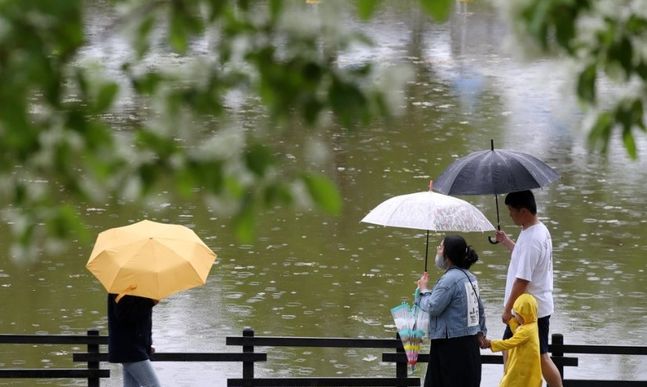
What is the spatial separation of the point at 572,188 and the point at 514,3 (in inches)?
579

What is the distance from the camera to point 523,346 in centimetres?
886

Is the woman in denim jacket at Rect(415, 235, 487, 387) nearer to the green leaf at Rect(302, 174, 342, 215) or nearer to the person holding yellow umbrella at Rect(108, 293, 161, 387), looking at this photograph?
the person holding yellow umbrella at Rect(108, 293, 161, 387)

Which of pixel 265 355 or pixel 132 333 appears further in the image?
pixel 265 355

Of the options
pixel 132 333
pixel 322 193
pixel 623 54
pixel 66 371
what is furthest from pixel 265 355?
pixel 322 193

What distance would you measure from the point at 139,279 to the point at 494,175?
8.22ft

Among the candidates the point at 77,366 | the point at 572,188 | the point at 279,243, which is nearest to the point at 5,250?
the point at 279,243

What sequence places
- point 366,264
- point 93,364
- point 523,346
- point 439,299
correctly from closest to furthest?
point 439,299 < point 523,346 < point 93,364 < point 366,264

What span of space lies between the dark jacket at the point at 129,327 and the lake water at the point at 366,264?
2500mm

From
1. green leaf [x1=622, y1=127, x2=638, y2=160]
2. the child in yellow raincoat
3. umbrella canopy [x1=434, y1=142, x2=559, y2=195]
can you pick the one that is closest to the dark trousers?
the child in yellow raincoat

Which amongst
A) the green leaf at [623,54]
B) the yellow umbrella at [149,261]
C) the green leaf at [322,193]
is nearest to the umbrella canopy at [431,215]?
the yellow umbrella at [149,261]

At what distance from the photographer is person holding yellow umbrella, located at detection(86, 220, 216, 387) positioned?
29.3ft

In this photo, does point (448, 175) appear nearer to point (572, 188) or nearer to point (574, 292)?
point (574, 292)

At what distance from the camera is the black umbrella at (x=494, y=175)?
9.44m

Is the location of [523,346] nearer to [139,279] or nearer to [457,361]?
[457,361]
